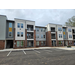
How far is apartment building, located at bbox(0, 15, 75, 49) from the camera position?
66.7ft

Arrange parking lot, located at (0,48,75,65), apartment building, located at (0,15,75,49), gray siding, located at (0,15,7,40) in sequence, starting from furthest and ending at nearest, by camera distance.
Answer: apartment building, located at (0,15,75,49) → gray siding, located at (0,15,7,40) → parking lot, located at (0,48,75,65)

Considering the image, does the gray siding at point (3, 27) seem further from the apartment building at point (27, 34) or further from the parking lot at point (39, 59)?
the parking lot at point (39, 59)

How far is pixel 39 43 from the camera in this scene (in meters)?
28.9

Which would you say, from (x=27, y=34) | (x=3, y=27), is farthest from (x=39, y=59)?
(x=27, y=34)

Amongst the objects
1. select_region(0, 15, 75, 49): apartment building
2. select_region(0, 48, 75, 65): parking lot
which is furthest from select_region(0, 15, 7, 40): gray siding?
select_region(0, 48, 75, 65): parking lot

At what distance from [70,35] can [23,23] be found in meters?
25.6

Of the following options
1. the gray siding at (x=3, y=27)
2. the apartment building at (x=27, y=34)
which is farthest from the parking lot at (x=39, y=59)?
the apartment building at (x=27, y=34)

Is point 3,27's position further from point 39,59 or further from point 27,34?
point 39,59

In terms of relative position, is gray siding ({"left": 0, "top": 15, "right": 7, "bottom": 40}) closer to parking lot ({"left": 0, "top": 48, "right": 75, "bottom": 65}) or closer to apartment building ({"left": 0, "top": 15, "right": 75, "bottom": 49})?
apartment building ({"left": 0, "top": 15, "right": 75, "bottom": 49})

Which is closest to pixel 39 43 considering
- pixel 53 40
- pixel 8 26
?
pixel 53 40

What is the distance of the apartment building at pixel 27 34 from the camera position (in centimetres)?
2033

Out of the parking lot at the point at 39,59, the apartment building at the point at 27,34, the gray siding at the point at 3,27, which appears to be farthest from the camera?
the apartment building at the point at 27,34
